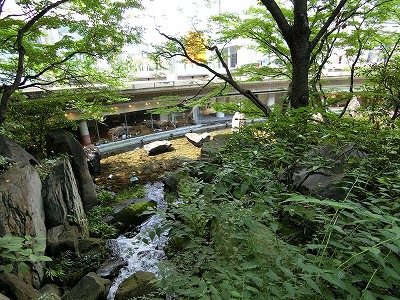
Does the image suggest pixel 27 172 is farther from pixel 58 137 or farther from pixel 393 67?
pixel 393 67

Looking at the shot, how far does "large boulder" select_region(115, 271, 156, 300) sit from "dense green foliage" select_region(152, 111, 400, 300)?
1.44m

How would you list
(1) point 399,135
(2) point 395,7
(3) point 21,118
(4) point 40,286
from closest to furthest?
(1) point 399,135 < (4) point 40,286 < (2) point 395,7 < (3) point 21,118

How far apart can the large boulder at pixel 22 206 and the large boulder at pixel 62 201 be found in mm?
186

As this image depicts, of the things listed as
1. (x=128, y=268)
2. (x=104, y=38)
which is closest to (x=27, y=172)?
(x=128, y=268)

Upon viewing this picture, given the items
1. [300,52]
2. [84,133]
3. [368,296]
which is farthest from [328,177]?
[84,133]

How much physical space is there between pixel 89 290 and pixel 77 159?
174 inches

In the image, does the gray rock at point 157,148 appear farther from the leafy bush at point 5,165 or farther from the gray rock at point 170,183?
the leafy bush at point 5,165

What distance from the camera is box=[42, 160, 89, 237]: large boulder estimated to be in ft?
15.8

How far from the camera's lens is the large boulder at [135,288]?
11.8 feet

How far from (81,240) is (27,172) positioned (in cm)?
187

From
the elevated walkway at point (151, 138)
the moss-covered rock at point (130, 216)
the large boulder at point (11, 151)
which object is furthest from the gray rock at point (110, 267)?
the elevated walkway at point (151, 138)

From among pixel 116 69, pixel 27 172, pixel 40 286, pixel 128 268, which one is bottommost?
pixel 128 268

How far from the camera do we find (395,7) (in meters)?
5.67

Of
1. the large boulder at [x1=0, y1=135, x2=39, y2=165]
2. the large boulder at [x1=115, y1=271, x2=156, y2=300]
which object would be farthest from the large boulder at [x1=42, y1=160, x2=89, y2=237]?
the large boulder at [x1=115, y1=271, x2=156, y2=300]
